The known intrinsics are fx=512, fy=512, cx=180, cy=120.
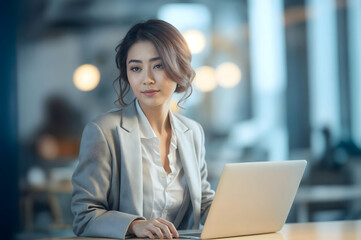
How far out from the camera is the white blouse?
1.95m

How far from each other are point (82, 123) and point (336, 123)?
2870mm

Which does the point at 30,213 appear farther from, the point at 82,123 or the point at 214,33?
the point at 214,33

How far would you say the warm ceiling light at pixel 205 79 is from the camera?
17.6 ft

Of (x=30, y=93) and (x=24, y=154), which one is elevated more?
(x=30, y=93)

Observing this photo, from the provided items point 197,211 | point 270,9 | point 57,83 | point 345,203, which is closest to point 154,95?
point 197,211

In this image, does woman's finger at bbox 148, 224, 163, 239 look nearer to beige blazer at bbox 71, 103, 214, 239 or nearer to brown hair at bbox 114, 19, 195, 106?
beige blazer at bbox 71, 103, 214, 239

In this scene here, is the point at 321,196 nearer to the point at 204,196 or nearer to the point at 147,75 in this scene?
the point at 204,196

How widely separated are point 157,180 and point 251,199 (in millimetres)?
454

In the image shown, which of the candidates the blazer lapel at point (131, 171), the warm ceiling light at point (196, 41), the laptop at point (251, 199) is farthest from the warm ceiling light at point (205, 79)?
the laptop at point (251, 199)

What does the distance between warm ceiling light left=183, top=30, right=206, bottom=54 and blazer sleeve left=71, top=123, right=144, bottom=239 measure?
359cm

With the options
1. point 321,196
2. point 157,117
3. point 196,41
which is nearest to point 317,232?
point 157,117

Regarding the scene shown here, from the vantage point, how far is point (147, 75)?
1939mm

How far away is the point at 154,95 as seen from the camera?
196 cm

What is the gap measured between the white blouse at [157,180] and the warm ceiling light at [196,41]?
3.37m
